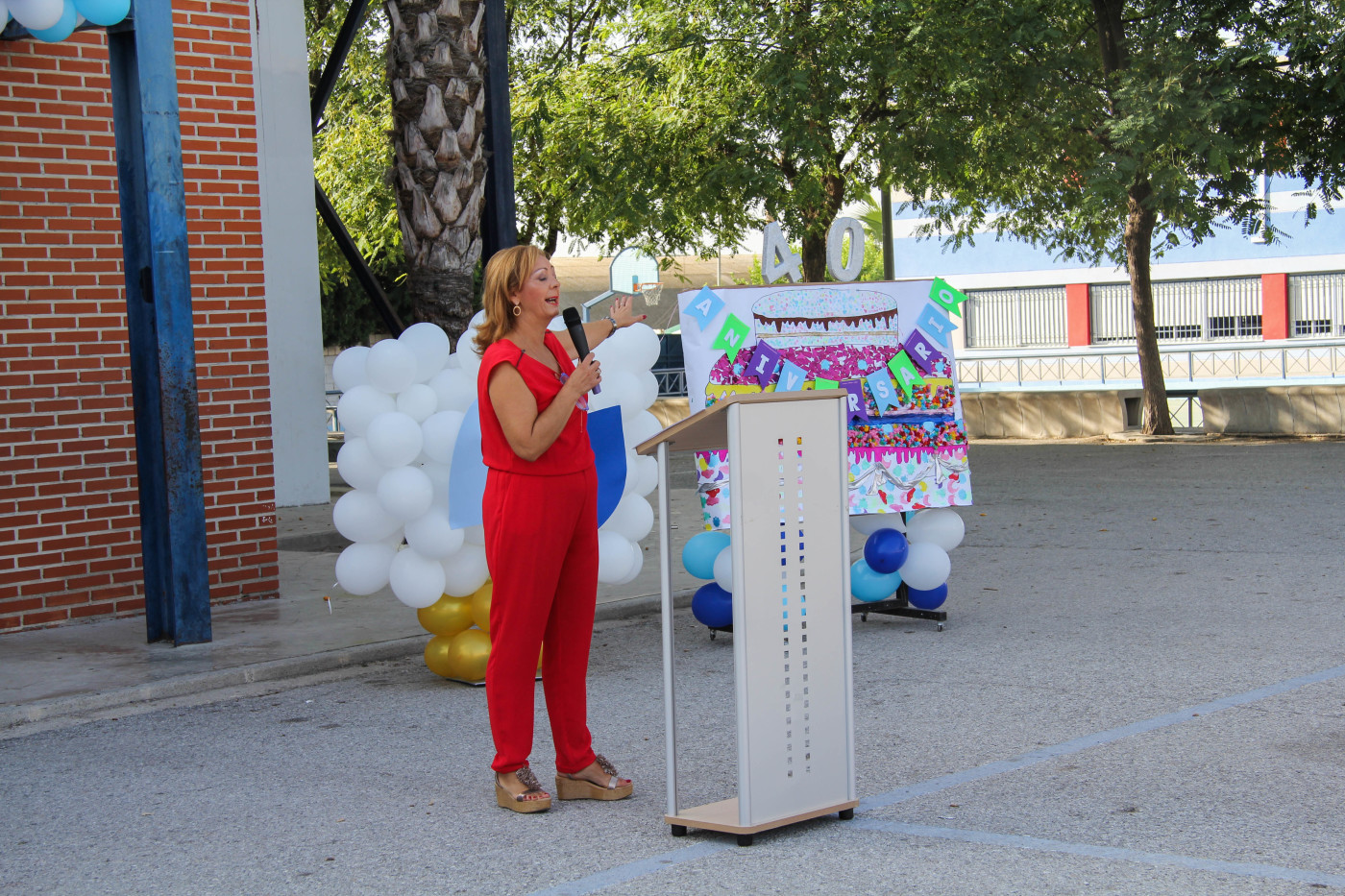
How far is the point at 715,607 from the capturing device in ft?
25.3

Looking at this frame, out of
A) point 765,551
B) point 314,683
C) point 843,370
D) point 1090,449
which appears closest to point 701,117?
point 1090,449

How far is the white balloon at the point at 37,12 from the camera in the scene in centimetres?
678

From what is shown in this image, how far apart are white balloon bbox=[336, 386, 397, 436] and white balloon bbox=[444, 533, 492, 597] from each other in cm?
77

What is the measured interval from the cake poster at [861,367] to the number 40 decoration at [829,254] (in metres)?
0.13

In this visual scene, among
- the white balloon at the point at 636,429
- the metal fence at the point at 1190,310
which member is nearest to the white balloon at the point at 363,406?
the white balloon at the point at 636,429

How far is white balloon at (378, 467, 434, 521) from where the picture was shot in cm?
659

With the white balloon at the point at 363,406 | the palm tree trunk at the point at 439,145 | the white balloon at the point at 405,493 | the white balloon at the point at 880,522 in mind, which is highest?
the palm tree trunk at the point at 439,145

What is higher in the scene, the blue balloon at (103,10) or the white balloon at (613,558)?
the blue balloon at (103,10)

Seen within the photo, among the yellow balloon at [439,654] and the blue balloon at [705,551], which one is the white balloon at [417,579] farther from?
the blue balloon at [705,551]

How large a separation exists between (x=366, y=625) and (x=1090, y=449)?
14534 mm

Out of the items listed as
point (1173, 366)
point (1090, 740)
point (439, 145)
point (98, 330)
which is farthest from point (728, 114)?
point (1173, 366)

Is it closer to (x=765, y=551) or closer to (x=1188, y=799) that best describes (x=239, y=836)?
(x=765, y=551)

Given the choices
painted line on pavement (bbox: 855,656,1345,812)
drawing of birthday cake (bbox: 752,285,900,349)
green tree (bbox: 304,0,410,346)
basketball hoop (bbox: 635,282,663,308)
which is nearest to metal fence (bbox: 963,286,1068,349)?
basketball hoop (bbox: 635,282,663,308)

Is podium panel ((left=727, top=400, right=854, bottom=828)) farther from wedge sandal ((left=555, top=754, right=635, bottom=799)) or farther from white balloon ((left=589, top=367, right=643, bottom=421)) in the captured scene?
white balloon ((left=589, top=367, right=643, bottom=421))
